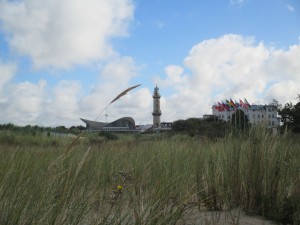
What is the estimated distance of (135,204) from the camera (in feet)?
7.22

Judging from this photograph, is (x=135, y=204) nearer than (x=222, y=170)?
Yes

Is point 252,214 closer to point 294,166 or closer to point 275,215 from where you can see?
point 275,215

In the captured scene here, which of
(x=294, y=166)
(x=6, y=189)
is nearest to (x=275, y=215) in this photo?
(x=294, y=166)

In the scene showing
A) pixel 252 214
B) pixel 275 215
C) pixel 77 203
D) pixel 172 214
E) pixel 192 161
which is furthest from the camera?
pixel 192 161

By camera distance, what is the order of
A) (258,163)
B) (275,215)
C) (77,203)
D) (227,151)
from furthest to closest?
(227,151) → (258,163) → (275,215) → (77,203)

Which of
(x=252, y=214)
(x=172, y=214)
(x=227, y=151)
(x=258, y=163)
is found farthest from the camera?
(x=227, y=151)

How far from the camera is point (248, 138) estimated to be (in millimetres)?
4012

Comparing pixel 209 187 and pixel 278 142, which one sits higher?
pixel 278 142

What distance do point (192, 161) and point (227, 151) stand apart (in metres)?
0.83

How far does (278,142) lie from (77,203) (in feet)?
9.08

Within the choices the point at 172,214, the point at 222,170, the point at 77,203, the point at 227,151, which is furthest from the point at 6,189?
the point at 227,151

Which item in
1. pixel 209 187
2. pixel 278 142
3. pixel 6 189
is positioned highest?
pixel 278 142

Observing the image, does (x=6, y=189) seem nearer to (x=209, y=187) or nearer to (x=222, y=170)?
(x=209, y=187)

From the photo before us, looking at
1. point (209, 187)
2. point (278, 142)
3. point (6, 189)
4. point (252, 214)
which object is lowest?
point (252, 214)
